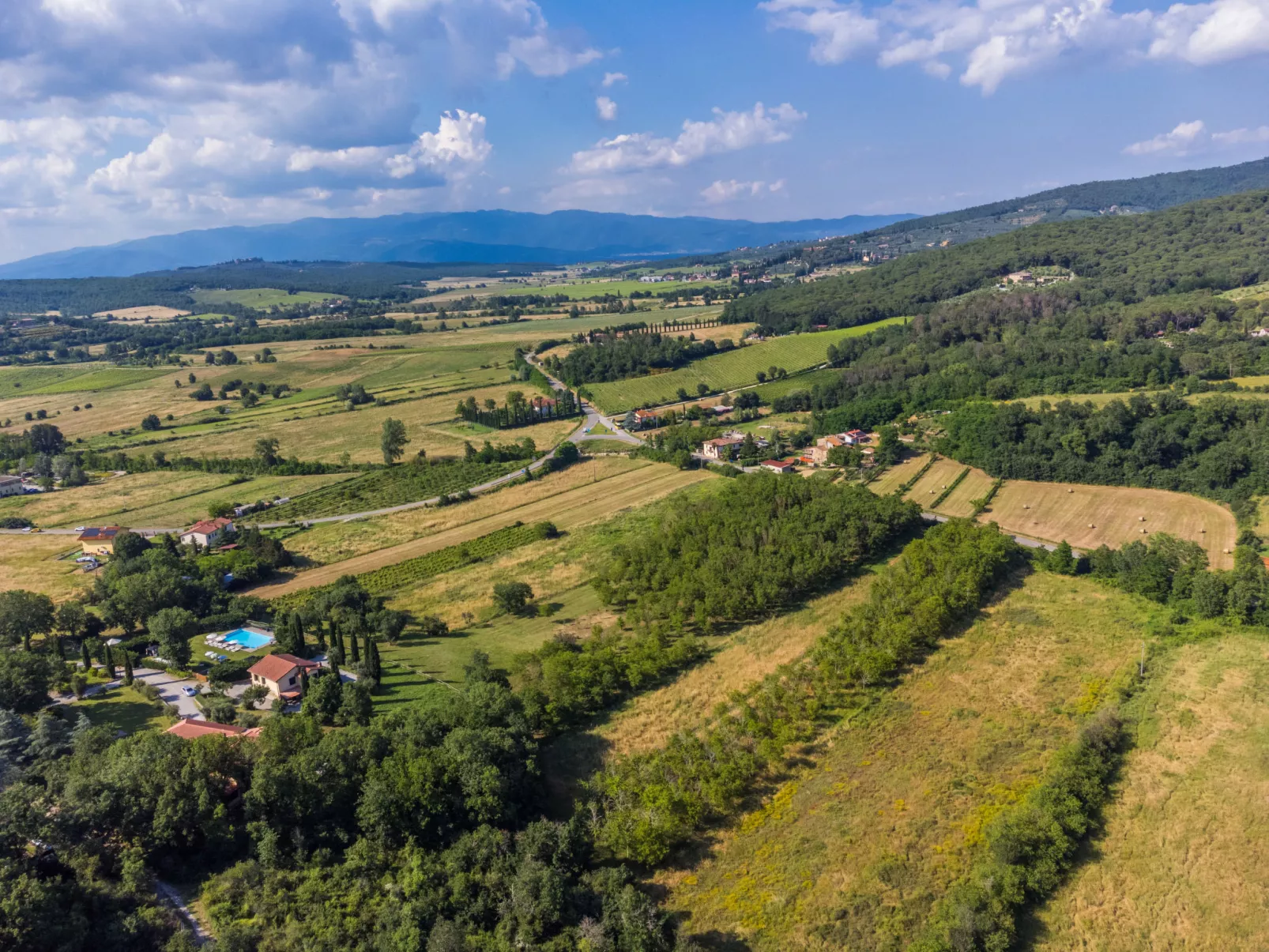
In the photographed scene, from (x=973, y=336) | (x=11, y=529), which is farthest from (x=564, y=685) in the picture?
Result: (x=973, y=336)

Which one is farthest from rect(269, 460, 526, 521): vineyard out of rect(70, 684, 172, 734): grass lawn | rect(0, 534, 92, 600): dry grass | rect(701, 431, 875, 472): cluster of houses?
rect(70, 684, 172, 734): grass lawn

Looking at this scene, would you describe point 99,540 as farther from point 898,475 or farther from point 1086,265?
point 1086,265

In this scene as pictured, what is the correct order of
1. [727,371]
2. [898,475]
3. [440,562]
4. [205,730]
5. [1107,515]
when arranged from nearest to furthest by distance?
[205,730] → [440,562] → [1107,515] → [898,475] → [727,371]

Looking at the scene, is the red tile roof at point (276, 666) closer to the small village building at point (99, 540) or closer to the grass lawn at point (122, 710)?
the grass lawn at point (122, 710)

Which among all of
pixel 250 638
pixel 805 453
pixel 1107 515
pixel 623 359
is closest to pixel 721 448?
pixel 805 453

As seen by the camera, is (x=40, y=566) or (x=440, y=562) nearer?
(x=440, y=562)

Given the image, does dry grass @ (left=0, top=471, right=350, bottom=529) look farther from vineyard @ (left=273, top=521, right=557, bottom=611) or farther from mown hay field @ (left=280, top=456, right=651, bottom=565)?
vineyard @ (left=273, top=521, right=557, bottom=611)

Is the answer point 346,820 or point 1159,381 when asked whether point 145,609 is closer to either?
point 346,820
